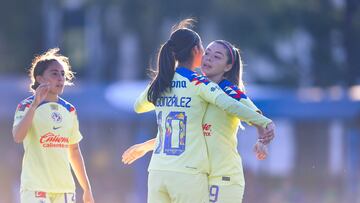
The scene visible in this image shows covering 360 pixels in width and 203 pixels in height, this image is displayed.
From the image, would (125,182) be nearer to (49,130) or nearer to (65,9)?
(49,130)

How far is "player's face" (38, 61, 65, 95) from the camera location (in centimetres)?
761

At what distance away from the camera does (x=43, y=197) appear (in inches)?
291

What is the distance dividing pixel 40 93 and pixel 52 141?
416mm

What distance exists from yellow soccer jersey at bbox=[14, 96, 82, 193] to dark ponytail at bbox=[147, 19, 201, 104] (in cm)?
87

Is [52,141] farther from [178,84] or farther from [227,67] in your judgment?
[227,67]

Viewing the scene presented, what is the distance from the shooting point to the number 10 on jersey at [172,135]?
23.1ft

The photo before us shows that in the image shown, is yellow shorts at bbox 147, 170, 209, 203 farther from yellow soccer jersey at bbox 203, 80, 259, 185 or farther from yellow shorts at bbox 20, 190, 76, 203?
yellow shorts at bbox 20, 190, 76, 203

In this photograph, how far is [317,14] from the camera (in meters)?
25.5

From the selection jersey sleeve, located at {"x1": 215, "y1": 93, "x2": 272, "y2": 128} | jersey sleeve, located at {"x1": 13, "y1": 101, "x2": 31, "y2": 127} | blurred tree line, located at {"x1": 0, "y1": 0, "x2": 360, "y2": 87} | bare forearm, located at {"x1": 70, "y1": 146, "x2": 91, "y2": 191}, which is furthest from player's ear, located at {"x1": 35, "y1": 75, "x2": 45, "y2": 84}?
blurred tree line, located at {"x1": 0, "y1": 0, "x2": 360, "y2": 87}

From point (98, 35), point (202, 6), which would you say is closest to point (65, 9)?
point (98, 35)

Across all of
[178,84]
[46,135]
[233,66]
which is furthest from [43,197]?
[233,66]

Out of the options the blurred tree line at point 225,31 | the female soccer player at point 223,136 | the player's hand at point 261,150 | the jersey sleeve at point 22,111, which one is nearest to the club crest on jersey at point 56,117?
the jersey sleeve at point 22,111

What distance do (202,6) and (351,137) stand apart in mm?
12573

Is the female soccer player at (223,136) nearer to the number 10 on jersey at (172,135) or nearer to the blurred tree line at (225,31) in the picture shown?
the number 10 on jersey at (172,135)
